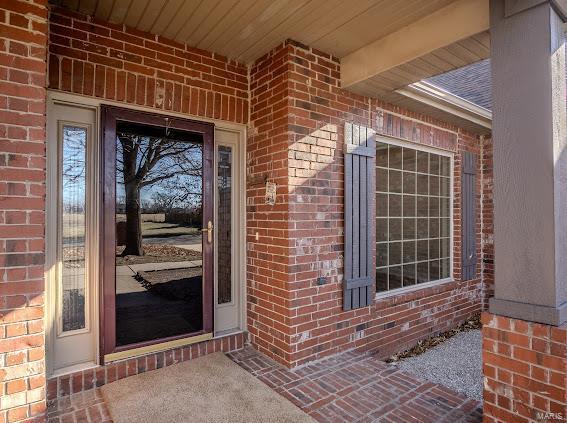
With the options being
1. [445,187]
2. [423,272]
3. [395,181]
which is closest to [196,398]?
[395,181]

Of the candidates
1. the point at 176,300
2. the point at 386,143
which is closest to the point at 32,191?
the point at 176,300

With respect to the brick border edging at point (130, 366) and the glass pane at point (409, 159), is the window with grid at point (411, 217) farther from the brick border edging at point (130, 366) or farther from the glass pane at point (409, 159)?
the brick border edging at point (130, 366)

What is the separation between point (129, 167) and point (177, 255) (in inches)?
33.9

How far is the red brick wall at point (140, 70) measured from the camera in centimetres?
254

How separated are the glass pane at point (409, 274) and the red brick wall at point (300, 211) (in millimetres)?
759

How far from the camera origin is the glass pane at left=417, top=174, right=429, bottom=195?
14.8 feet

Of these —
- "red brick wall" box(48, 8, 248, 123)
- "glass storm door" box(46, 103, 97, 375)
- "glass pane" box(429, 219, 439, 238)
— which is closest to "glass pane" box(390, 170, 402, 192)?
"glass pane" box(429, 219, 439, 238)

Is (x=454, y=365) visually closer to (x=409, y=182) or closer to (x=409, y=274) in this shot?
(x=409, y=274)

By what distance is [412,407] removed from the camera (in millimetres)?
2434

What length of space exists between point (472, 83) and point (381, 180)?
105 inches

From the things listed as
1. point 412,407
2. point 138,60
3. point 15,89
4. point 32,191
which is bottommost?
point 412,407

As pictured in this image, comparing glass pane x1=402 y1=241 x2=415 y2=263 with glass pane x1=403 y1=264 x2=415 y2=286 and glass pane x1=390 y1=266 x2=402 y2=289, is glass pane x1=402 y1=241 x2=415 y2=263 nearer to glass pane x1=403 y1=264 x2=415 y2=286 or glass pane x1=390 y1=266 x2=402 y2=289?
glass pane x1=403 y1=264 x2=415 y2=286

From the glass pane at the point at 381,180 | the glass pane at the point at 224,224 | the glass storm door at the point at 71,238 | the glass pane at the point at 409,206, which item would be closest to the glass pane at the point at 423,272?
the glass pane at the point at 409,206

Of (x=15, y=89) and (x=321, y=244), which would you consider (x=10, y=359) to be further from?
(x=321, y=244)
